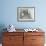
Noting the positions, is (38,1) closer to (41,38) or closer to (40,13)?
(40,13)

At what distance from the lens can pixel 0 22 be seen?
4234mm

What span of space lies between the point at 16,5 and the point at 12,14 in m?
0.32

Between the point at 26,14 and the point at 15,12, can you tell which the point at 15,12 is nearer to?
the point at 15,12

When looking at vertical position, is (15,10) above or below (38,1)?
below

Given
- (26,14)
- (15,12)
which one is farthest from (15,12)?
(26,14)

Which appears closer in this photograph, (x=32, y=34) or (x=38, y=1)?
(x=32, y=34)

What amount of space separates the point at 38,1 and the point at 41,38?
48.6 inches

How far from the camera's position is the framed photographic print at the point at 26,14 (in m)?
4.22

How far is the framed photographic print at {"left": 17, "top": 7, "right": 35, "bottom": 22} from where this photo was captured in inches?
166

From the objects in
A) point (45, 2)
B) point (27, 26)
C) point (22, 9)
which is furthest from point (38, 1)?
point (27, 26)

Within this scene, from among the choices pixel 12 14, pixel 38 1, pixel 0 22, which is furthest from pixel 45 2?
pixel 0 22

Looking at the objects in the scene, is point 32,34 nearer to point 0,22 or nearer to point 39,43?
point 39,43

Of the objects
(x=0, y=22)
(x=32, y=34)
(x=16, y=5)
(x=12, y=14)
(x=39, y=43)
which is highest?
(x=16, y=5)

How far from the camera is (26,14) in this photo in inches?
167
